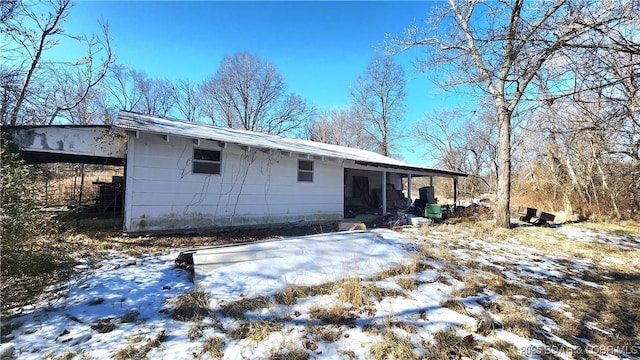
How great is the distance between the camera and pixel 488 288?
402 cm

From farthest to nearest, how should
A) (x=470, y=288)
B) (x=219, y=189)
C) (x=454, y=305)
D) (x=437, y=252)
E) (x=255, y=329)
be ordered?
(x=219, y=189) < (x=437, y=252) < (x=470, y=288) < (x=454, y=305) < (x=255, y=329)

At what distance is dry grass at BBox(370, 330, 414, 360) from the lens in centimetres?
237

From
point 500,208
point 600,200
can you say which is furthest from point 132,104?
point 600,200

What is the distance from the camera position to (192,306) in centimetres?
315

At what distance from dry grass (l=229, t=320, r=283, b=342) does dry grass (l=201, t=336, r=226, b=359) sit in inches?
5.3

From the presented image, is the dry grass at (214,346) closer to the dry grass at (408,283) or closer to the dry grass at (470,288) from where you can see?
the dry grass at (408,283)

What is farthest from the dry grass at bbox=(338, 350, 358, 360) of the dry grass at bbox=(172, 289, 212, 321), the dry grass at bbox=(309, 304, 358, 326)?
the dry grass at bbox=(172, 289, 212, 321)

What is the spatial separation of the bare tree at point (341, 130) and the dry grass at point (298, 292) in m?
26.6

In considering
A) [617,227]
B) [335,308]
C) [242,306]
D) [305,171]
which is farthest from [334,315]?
[617,227]

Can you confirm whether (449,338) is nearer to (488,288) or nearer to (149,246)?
(488,288)

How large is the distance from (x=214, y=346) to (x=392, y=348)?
66.3 inches

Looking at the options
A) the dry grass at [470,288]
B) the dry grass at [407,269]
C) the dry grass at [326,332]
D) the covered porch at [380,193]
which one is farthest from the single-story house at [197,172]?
the dry grass at [470,288]

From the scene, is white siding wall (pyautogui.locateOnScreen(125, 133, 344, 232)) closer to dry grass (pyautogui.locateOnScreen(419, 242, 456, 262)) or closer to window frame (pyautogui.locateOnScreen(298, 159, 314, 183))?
window frame (pyautogui.locateOnScreen(298, 159, 314, 183))

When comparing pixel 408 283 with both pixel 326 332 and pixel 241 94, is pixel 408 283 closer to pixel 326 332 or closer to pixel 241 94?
pixel 326 332
